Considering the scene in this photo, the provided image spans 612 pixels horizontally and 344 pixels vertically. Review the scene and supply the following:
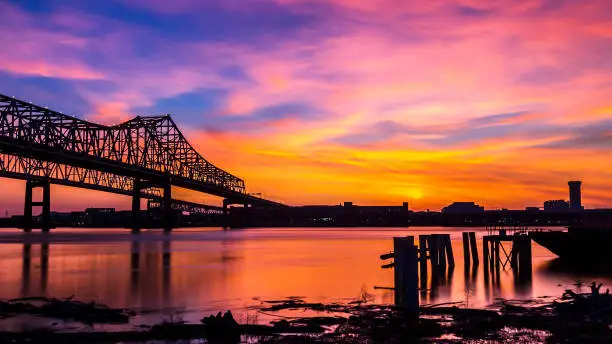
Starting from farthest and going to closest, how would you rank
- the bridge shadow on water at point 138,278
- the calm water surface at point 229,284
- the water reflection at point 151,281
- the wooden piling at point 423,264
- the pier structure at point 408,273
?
the wooden piling at point 423,264
the bridge shadow on water at point 138,278
the water reflection at point 151,281
the calm water surface at point 229,284
the pier structure at point 408,273

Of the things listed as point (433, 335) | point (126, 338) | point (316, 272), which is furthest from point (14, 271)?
point (433, 335)

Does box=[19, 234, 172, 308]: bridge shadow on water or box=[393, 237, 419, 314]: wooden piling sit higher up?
box=[393, 237, 419, 314]: wooden piling

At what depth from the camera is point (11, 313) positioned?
19547mm

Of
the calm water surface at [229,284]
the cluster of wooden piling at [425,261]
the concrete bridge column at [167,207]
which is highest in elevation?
the concrete bridge column at [167,207]

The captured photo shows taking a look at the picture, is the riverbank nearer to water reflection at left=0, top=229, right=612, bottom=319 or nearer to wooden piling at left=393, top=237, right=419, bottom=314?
wooden piling at left=393, top=237, right=419, bottom=314

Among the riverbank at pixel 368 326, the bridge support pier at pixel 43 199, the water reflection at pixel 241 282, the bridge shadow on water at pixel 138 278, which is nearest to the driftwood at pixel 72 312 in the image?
the riverbank at pixel 368 326

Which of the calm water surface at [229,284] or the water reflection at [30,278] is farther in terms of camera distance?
the water reflection at [30,278]

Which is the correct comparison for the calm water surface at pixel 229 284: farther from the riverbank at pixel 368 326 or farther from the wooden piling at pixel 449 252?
the riverbank at pixel 368 326

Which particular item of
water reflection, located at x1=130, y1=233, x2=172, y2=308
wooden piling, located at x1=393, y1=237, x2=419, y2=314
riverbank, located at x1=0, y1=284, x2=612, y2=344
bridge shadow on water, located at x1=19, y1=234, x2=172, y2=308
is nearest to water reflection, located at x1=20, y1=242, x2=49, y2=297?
bridge shadow on water, located at x1=19, y1=234, x2=172, y2=308

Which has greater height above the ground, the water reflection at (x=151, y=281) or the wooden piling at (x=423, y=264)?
the wooden piling at (x=423, y=264)

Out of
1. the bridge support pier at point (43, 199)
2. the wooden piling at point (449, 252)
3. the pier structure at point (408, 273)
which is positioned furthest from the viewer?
the bridge support pier at point (43, 199)

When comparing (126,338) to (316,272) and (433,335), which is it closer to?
(433,335)

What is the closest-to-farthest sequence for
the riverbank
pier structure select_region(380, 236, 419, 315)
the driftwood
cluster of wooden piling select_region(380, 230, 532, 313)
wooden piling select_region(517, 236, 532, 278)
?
the riverbank < the driftwood < pier structure select_region(380, 236, 419, 315) < cluster of wooden piling select_region(380, 230, 532, 313) < wooden piling select_region(517, 236, 532, 278)

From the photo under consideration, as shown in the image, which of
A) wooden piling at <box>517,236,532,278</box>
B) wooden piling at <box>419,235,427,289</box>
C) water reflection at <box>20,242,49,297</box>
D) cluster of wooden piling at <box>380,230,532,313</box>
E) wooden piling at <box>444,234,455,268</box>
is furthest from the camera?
wooden piling at <box>444,234,455,268</box>
